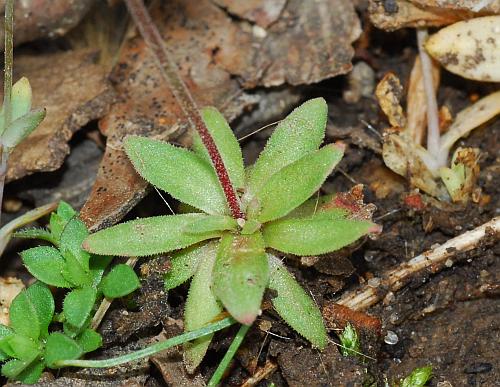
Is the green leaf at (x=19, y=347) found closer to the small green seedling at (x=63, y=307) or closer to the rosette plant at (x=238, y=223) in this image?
the small green seedling at (x=63, y=307)

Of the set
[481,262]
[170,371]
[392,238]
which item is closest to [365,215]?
[392,238]

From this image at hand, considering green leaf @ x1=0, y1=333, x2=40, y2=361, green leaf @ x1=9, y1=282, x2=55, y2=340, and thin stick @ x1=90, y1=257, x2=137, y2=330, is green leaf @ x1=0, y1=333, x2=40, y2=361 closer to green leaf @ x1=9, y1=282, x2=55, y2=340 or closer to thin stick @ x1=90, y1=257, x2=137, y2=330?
green leaf @ x1=9, y1=282, x2=55, y2=340

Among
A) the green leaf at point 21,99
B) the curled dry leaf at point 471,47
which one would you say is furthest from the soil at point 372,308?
the green leaf at point 21,99

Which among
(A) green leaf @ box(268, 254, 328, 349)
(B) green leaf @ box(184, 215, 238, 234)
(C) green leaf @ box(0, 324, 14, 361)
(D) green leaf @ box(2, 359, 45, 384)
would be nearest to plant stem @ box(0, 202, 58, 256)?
(C) green leaf @ box(0, 324, 14, 361)

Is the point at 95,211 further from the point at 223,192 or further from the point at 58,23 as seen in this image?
the point at 58,23

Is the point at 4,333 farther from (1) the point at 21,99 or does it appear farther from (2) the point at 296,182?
(2) the point at 296,182
